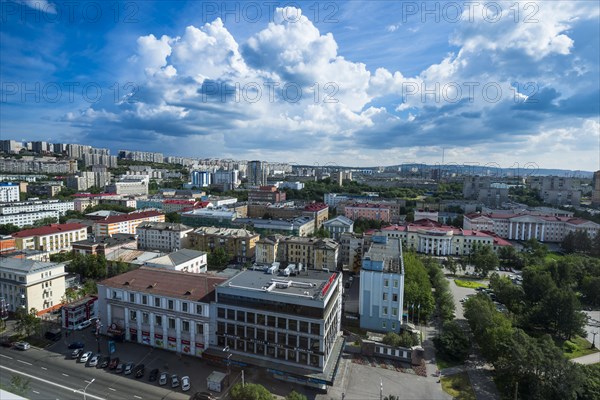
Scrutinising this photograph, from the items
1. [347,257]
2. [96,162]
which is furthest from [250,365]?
[96,162]

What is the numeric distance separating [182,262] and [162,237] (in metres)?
19.7

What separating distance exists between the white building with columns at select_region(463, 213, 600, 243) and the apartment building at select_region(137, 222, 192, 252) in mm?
51675

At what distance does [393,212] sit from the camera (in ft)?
269

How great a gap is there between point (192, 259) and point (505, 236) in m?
58.9

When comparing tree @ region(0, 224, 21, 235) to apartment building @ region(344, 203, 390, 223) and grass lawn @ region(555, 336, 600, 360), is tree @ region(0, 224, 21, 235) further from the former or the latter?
grass lawn @ region(555, 336, 600, 360)

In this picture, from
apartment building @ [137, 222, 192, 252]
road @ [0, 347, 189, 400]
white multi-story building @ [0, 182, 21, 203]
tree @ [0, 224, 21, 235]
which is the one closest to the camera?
road @ [0, 347, 189, 400]

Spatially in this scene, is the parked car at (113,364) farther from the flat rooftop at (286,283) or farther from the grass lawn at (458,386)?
the grass lawn at (458,386)

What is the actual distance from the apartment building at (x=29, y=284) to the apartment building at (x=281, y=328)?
16.8 metres

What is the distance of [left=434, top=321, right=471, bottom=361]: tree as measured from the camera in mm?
23016

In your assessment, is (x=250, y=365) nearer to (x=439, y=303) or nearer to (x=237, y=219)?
(x=439, y=303)

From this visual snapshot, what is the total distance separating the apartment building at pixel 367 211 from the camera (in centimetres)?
7694

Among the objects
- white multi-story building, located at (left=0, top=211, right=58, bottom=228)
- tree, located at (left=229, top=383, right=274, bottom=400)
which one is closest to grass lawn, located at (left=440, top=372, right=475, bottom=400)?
tree, located at (left=229, top=383, right=274, bottom=400)

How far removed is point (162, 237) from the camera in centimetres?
5169

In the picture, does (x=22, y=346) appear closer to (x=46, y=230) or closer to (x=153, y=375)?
(x=153, y=375)
